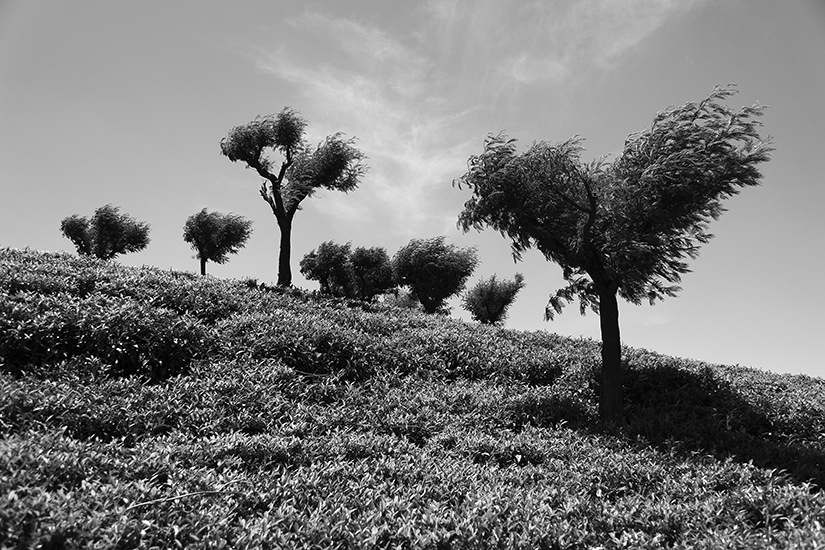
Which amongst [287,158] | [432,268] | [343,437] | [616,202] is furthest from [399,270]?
[343,437]

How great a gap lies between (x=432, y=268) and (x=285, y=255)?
20.8 meters

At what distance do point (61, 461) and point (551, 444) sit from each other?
854 cm

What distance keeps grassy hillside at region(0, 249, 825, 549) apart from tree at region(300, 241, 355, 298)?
37.1 m

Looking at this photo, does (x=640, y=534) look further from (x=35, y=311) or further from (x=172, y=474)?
(x=35, y=311)

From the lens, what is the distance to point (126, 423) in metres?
8.30

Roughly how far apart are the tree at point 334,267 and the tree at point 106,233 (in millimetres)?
21627

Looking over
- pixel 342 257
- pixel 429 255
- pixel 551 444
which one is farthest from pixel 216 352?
pixel 342 257

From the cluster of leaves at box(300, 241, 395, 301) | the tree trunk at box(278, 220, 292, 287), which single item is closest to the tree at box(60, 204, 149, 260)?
the cluster of leaves at box(300, 241, 395, 301)

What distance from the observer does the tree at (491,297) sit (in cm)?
5131

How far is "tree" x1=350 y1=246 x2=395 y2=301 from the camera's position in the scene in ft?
171

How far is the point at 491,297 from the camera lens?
51.4m

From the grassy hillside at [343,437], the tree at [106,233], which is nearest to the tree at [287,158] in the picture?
the grassy hillside at [343,437]

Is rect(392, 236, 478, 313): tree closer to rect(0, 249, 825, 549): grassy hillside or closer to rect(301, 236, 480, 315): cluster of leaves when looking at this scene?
rect(301, 236, 480, 315): cluster of leaves

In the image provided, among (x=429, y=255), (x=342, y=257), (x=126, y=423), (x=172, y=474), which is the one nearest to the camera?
(x=172, y=474)
